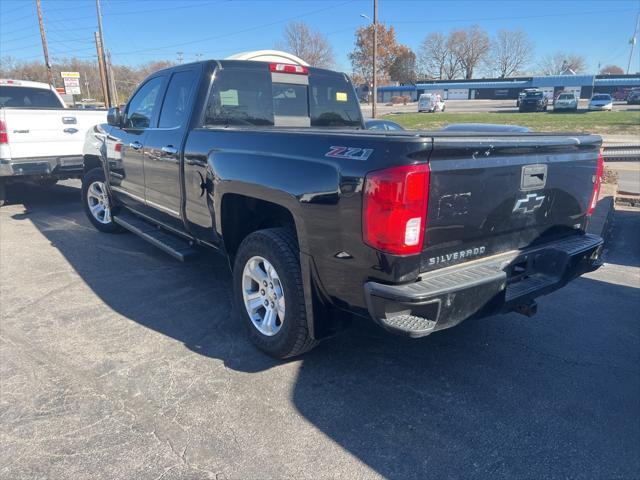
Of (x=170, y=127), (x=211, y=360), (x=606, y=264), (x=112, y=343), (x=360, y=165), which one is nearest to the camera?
(x=360, y=165)

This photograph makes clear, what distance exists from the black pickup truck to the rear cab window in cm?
2

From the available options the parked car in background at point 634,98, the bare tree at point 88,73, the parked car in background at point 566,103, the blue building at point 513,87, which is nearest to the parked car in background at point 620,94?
the blue building at point 513,87

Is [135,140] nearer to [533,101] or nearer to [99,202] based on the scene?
[99,202]

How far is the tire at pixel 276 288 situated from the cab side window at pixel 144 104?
2.26 m

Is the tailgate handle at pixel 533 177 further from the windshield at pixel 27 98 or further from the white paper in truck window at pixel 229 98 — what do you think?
the windshield at pixel 27 98

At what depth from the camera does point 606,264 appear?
5.69m

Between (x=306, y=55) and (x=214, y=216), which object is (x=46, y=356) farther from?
(x=306, y=55)

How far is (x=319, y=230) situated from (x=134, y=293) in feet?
8.79

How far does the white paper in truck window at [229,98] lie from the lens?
4155mm

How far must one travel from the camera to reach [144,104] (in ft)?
16.6

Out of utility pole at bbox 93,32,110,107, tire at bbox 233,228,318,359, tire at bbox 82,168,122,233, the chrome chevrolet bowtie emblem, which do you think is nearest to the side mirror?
tire at bbox 82,168,122,233

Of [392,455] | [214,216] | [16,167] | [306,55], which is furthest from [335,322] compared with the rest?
[306,55]

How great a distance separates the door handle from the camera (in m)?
4.14

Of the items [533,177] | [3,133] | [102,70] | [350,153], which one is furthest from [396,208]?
[102,70]
